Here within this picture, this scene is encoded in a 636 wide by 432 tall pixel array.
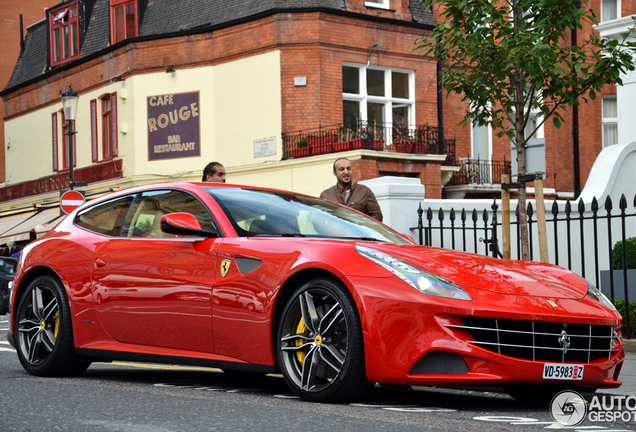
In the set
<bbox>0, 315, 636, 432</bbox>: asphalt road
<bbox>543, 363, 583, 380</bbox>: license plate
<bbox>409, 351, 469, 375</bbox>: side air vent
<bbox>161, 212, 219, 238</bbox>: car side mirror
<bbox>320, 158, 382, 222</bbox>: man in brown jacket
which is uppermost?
<bbox>320, 158, 382, 222</bbox>: man in brown jacket

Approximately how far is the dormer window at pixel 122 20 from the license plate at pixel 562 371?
25.3 m

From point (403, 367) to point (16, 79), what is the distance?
33.1 m

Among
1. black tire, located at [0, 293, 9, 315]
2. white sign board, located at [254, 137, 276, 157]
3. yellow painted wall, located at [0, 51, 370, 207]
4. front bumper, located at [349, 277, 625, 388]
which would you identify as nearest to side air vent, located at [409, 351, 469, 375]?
front bumper, located at [349, 277, 625, 388]

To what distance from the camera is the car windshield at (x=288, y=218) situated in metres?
5.98

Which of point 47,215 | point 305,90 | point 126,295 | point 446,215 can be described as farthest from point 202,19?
point 126,295

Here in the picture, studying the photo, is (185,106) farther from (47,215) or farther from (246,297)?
(246,297)

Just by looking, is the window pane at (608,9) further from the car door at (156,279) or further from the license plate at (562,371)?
the license plate at (562,371)

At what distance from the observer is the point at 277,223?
6.02 m

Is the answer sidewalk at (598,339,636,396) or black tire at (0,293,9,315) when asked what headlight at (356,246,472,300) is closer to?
sidewalk at (598,339,636,396)

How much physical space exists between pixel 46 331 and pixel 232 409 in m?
2.59

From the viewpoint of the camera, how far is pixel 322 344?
5.15 meters

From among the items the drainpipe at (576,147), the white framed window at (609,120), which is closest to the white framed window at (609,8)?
the white framed window at (609,120)

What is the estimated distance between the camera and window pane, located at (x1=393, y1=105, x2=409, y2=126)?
27.4 m

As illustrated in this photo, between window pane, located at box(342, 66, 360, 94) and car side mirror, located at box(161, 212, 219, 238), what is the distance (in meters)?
20.6
